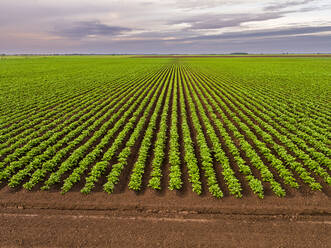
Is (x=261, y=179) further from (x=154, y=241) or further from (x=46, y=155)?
(x=46, y=155)

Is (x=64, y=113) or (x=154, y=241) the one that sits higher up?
(x=64, y=113)

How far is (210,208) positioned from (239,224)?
1301 millimetres

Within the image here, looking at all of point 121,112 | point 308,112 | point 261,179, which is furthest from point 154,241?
point 308,112

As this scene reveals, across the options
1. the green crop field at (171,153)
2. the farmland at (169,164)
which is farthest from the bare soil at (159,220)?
the green crop field at (171,153)

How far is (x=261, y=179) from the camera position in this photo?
1035 centimetres

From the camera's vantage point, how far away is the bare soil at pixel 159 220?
7.26 meters

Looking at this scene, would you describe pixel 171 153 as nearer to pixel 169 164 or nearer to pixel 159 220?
pixel 169 164

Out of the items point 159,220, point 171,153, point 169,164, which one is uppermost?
point 171,153

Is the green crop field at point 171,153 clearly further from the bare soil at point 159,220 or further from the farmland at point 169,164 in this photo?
the bare soil at point 159,220

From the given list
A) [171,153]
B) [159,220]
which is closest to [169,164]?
[171,153]

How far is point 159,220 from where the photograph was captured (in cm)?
809

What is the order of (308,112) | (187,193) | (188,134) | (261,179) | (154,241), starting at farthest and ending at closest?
(308,112) → (188,134) → (261,179) → (187,193) → (154,241)

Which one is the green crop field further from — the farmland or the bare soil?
the bare soil

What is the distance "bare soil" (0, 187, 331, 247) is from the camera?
726 cm
